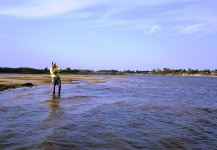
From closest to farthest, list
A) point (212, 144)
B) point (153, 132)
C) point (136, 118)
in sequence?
point (212, 144) → point (153, 132) → point (136, 118)

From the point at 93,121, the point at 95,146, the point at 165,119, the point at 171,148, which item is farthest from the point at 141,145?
the point at 165,119

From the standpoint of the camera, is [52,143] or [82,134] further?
[82,134]

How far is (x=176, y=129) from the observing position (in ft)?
28.7

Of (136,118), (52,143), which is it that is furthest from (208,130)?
(52,143)

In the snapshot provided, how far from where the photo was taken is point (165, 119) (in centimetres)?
1052

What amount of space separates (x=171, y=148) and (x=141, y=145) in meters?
0.77

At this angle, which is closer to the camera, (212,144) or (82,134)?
(212,144)

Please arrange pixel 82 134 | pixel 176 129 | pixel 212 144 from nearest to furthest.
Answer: pixel 212 144
pixel 82 134
pixel 176 129

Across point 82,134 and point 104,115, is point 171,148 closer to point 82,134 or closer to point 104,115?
point 82,134

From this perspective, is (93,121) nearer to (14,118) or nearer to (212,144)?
(14,118)

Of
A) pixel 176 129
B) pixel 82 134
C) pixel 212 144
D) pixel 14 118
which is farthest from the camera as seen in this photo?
pixel 14 118

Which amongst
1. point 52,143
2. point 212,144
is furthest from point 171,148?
point 52,143

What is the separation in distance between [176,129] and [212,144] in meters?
1.83

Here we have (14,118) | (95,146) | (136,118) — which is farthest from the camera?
(136,118)
